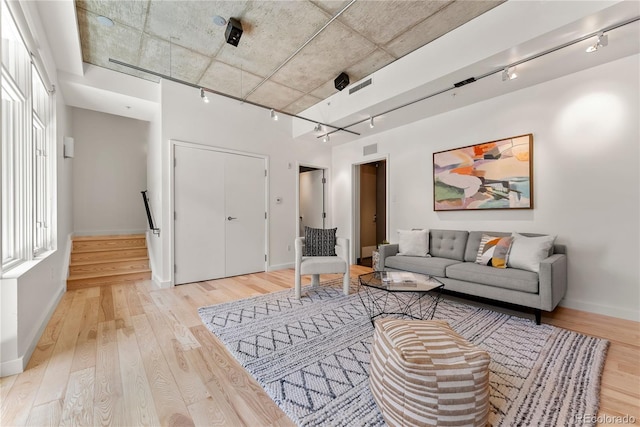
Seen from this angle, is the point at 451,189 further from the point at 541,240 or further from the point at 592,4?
the point at 592,4

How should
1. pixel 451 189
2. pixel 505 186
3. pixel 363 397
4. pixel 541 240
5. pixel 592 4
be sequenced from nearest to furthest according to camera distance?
pixel 363 397, pixel 592 4, pixel 541 240, pixel 505 186, pixel 451 189

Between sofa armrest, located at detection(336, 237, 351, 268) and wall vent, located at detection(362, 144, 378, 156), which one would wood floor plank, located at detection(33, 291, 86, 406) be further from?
wall vent, located at detection(362, 144, 378, 156)

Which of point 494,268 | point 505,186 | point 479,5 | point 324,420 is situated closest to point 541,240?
point 494,268

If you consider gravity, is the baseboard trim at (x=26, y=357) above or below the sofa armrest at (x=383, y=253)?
below

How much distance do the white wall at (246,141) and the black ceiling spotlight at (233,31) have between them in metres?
1.69

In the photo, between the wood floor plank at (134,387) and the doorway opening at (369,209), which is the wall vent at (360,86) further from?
the wood floor plank at (134,387)

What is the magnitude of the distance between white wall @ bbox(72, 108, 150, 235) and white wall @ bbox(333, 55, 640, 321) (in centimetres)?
623

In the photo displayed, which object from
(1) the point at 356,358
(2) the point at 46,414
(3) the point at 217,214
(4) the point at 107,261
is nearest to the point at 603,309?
(1) the point at 356,358

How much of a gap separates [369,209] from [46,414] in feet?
18.5

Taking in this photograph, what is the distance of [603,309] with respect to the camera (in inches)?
110

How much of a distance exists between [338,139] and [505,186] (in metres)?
3.08

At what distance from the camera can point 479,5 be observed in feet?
8.32
